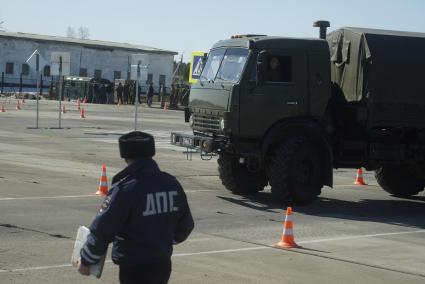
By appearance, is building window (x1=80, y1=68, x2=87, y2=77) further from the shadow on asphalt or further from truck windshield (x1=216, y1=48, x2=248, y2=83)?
truck windshield (x1=216, y1=48, x2=248, y2=83)

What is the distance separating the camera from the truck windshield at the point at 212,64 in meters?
15.4

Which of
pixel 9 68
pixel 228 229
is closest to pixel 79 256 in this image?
pixel 228 229

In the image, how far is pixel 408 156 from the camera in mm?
15562

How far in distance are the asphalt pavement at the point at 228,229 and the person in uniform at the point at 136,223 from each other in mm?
3203

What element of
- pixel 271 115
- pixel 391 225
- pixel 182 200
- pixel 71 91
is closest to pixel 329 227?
pixel 391 225

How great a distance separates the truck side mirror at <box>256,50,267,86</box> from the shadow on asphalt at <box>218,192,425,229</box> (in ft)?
7.20

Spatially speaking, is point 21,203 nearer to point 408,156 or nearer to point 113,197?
point 408,156

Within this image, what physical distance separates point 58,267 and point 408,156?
8.65 metres

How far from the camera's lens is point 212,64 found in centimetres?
1567

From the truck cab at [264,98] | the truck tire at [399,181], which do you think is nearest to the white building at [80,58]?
the truck tire at [399,181]

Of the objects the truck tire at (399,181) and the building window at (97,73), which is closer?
the truck tire at (399,181)

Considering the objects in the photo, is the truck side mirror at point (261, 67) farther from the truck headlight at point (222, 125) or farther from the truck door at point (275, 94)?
the truck headlight at point (222, 125)

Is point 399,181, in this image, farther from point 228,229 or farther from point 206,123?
point 228,229

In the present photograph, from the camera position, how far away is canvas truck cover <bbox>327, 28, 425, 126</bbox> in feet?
49.8
